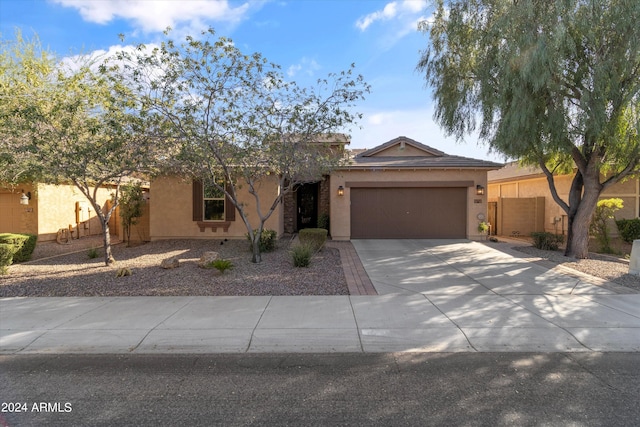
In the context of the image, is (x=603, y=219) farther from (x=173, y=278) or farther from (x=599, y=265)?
(x=173, y=278)

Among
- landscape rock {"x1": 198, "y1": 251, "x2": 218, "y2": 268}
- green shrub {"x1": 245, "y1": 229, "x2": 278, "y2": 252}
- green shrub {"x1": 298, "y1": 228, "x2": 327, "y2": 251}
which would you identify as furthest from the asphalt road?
green shrub {"x1": 298, "y1": 228, "x2": 327, "y2": 251}

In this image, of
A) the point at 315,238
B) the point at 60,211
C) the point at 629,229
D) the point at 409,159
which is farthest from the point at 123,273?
the point at 629,229

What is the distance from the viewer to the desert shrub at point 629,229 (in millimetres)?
14383

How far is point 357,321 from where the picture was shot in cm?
563

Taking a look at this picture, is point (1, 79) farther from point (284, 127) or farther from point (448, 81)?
point (448, 81)

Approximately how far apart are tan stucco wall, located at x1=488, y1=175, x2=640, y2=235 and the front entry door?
9.92 m

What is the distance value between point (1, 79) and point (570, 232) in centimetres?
1785

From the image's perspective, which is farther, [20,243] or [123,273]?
[20,243]

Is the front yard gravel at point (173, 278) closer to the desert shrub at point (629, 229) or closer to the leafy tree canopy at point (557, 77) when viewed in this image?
the leafy tree canopy at point (557, 77)

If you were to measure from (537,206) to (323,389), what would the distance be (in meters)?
18.5

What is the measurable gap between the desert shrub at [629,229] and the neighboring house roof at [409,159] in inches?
211

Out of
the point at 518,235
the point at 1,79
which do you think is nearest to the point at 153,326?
the point at 1,79

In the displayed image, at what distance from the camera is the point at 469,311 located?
20.1 feet

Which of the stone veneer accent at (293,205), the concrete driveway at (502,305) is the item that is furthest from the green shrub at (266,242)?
the stone veneer accent at (293,205)
